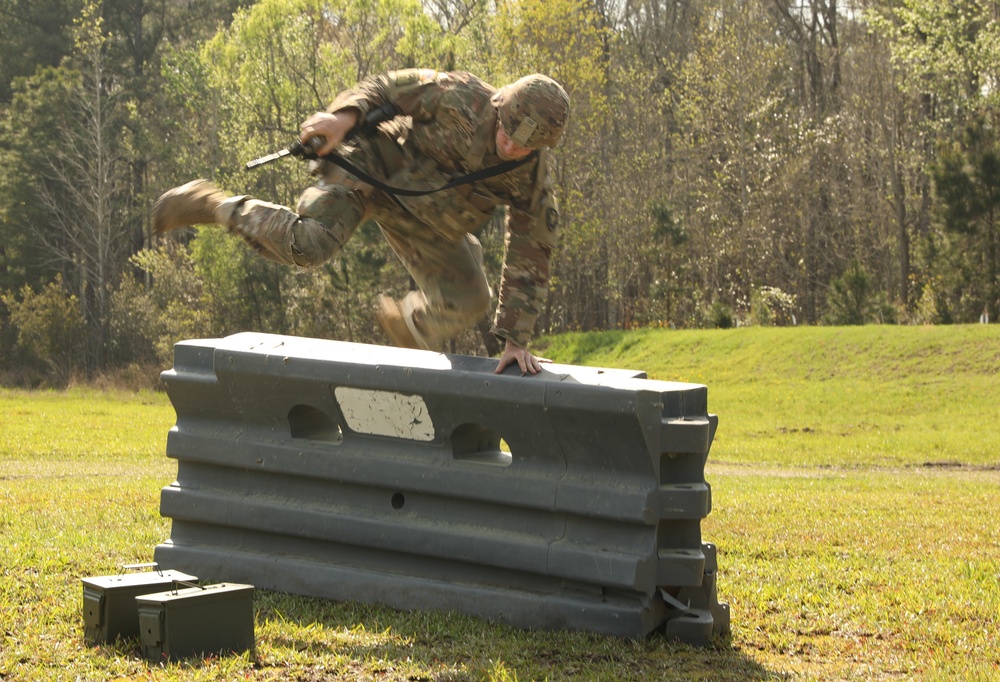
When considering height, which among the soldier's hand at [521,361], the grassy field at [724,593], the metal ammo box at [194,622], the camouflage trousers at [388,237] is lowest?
the grassy field at [724,593]

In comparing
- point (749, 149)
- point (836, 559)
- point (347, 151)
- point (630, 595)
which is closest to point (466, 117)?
point (347, 151)

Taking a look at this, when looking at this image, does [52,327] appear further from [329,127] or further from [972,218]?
[329,127]

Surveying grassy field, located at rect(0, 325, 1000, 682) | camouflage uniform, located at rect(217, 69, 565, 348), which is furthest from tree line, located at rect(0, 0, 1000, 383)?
camouflage uniform, located at rect(217, 69, 565, 348)

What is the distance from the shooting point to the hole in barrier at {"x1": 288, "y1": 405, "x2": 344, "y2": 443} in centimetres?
567

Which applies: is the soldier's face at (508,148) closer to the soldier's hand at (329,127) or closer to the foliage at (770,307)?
the soldier's hand at (329,127)

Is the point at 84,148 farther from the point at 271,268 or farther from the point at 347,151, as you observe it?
the point at 347,151

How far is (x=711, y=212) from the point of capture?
4378 centimetres

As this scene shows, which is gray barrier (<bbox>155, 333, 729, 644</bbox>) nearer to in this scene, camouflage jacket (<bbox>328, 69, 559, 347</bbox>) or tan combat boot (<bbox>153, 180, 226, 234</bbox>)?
camouflage jacket (<bbox>328, 69, 559, 347</bbox>)

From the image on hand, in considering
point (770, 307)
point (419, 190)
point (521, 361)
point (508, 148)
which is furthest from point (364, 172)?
point (770, 307)

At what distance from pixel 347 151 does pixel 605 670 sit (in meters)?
3.14

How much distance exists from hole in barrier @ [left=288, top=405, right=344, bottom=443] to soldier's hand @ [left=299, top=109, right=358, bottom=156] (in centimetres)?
137

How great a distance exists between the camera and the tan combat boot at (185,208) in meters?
6.24

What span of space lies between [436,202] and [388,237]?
59cm

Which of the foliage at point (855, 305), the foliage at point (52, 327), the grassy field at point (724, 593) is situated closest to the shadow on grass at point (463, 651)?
the grassy field at point (724, 593)
